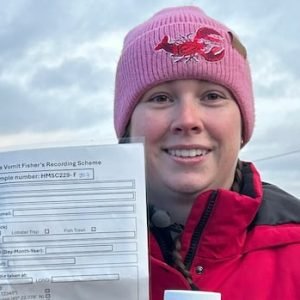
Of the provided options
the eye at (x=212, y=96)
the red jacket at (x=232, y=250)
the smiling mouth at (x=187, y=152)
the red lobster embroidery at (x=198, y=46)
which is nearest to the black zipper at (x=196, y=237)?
the red jacket at (x=232, y=250)

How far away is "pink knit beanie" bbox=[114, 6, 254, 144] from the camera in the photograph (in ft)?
5.28

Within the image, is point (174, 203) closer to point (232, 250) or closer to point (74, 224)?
point (232, 250)

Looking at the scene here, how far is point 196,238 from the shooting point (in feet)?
5.10

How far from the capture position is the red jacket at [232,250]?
150 cm

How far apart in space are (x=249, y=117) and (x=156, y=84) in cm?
29

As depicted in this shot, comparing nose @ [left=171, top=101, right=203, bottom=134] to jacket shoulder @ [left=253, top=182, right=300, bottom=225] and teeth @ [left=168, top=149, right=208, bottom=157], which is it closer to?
teeth @ [left=168, top=149, right=208, bottom=157]

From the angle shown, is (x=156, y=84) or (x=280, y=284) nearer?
(x=280, y=284)

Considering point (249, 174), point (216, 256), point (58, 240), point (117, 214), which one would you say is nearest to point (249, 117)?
point (249, 174)

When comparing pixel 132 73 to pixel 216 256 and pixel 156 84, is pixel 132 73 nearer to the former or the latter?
pixel 156 84

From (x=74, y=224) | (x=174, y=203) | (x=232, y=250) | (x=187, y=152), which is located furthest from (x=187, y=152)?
(x=74, y=224)

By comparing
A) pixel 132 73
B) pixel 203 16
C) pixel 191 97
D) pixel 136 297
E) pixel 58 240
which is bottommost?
pixel 136 297

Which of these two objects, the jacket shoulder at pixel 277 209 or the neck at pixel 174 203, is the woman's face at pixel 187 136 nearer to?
the neck at pixel 174 203

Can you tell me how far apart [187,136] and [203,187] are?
5.5 inches

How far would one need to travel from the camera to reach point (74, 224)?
1.32 meters
